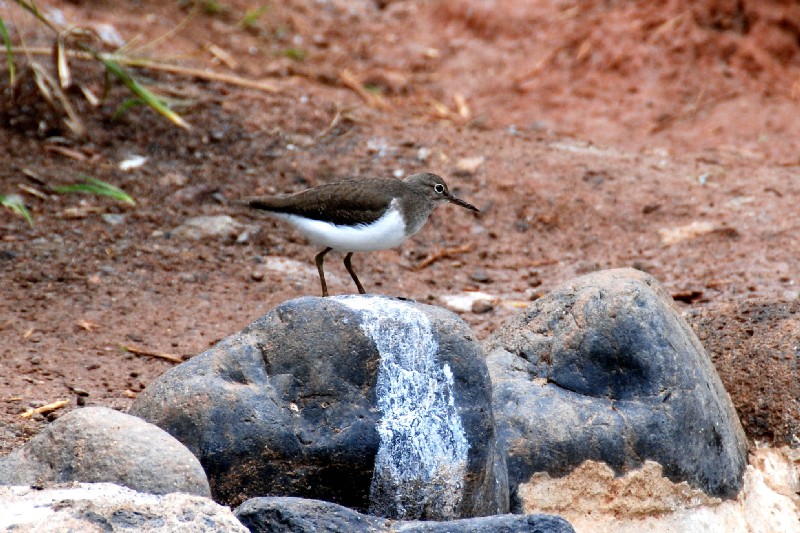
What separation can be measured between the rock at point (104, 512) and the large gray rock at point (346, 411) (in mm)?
791

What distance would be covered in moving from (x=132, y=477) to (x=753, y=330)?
3536 mm

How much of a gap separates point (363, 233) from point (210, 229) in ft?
7.13

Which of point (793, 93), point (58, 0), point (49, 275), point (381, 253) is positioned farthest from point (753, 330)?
point (58, 0)

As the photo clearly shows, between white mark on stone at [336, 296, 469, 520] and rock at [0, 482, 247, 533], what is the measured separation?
3.56 ft

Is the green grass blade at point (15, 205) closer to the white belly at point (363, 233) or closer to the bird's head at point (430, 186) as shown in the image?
the white belly at point (363, 233)

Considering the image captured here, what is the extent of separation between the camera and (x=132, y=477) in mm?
3961

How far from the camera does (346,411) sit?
4543 mm

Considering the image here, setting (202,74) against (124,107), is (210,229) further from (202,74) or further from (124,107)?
(202,74)

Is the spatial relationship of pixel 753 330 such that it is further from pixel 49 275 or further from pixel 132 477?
pixel 49 275

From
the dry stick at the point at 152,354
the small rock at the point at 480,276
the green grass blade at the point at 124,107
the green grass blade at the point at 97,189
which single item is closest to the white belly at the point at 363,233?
the dry stick at the point at 152,354

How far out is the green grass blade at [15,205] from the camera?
23.7ft

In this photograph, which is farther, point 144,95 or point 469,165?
point 469,165

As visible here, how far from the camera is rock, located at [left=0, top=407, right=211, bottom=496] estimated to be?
13.0ft

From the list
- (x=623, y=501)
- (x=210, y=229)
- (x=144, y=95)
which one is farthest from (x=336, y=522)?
(x=144, y=95)
